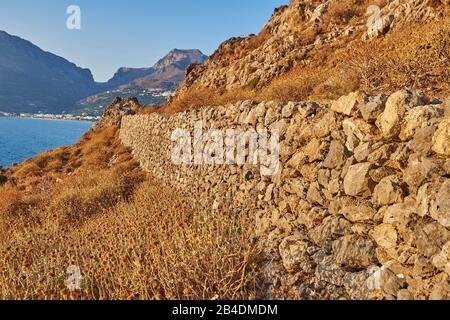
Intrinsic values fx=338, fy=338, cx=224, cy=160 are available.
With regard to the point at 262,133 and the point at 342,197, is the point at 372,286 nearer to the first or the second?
the point at 342,197

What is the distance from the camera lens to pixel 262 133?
636 cm

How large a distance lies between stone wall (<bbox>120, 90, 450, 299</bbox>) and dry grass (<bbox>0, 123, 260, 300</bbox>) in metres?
0.63

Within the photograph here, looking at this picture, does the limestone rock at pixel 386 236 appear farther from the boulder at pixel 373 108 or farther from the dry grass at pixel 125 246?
the dry grass at pixel 125 246

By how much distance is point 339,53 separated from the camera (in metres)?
17.2

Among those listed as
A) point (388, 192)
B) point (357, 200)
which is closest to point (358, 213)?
point (357, 200)

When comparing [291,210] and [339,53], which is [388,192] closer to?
[291,210]

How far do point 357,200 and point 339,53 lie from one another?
15.1 meters

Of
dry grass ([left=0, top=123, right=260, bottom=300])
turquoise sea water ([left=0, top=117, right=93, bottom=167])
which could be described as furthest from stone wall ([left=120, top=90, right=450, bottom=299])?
turquoise sea water ([left=0, top=117, right=93, bottom=167])


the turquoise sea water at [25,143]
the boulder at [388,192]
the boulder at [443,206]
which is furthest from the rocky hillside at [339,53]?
the turquoise sea water at [25,143]

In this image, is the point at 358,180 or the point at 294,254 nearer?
the point at 358,180

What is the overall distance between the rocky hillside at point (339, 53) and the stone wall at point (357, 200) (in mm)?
3547

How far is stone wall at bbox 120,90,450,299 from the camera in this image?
315 centimetres
